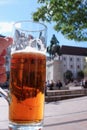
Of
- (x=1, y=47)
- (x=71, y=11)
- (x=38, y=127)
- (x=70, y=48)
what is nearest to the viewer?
(x=38, y=127)

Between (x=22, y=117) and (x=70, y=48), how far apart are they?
10029 cm

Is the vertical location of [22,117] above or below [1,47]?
below

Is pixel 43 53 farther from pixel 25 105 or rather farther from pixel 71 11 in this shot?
pixel 71 11

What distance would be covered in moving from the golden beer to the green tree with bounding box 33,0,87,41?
11.1 metres

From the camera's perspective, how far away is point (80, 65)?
101 meters

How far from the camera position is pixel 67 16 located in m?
12.7

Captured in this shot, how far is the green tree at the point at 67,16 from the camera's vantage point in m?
12.3

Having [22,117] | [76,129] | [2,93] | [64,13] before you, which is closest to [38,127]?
[22,117]

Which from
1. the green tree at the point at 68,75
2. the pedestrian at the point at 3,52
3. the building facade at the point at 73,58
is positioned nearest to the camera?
the pedestrian at the point at 3,52

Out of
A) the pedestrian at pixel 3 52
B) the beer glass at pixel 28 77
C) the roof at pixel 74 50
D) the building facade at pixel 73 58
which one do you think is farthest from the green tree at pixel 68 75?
the beer glass at pixel 28 77

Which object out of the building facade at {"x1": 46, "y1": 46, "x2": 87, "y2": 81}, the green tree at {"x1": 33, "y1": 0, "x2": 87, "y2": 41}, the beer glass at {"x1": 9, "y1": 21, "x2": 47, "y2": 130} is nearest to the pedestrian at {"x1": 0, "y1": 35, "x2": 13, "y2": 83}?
the beer glass at {"x1": 9, "y1": 21, "x2": 47, "y2": 130}

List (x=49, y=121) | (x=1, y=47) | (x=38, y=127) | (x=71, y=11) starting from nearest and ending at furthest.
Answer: (x=38, y=127) < (x=1, y=47) < (x=49, y=121) < (x=71, y=11)

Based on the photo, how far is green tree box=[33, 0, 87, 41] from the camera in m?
12.3

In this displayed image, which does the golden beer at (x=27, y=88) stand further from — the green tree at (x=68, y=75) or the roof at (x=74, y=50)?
the roof at (x=74, y=50)
